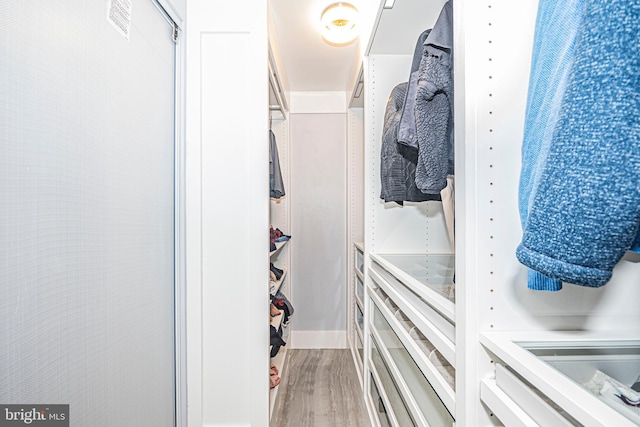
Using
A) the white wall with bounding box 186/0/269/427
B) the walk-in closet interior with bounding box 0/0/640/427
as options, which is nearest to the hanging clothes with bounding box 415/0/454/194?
the walk-in closet interior with bounding box 0/0/640/427

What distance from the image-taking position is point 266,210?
63.7 inches

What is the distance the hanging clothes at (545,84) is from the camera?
0.49 meters

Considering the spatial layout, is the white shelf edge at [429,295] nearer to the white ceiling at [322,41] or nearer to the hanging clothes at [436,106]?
the hanging clothes at [436,106]

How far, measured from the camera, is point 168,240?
1478mm

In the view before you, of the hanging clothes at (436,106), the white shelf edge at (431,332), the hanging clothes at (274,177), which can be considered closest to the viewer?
the white shelf edge at (431,332)

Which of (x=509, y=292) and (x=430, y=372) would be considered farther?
(x=430, y=372)

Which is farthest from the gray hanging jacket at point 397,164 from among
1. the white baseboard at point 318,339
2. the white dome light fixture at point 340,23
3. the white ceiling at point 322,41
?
the white baseboard at point 318,339

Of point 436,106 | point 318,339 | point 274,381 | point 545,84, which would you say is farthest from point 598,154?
point 318,339

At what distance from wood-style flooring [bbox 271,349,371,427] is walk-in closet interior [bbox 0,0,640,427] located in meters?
0.12

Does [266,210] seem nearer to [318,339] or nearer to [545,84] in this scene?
[545,84]

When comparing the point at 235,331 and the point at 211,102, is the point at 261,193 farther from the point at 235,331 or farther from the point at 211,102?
the point at 235,331

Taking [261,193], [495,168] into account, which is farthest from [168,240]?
[495,168]

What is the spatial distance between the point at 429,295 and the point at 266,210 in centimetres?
85

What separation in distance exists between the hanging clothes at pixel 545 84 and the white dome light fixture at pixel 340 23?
1531mm
